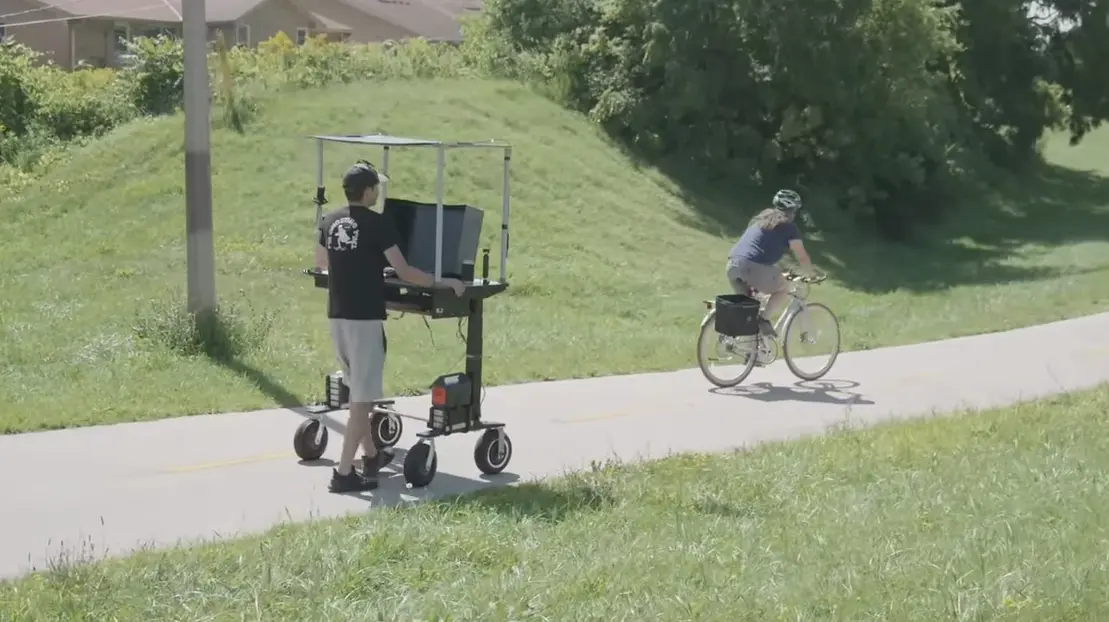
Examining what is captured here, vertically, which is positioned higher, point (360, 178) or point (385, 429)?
point (360, 178)

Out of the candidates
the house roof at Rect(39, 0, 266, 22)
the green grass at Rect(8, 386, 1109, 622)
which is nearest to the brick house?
the house roof at Rect(39, 0, 266, 22)

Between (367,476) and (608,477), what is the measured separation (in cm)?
146

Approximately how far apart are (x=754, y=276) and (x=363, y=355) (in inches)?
232

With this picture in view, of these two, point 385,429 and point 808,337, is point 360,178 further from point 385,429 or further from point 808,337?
point 808,337

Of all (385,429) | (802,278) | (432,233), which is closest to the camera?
(432,233)

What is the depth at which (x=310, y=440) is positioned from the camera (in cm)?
912

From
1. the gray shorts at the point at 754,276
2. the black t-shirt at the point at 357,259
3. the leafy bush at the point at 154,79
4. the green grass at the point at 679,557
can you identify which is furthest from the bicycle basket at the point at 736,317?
the leafy bush at the point at 154,79

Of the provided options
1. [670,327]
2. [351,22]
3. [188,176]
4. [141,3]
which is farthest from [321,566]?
[351,22]

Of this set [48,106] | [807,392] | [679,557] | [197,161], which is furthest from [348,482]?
[48,106]

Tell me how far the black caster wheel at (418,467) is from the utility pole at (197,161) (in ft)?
16.2

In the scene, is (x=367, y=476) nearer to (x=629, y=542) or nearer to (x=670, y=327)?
(x=629, y=542)

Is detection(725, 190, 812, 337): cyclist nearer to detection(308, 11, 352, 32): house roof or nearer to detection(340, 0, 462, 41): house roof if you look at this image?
detection(308, 11, 352, 32): house roof

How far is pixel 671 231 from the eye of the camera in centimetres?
2684

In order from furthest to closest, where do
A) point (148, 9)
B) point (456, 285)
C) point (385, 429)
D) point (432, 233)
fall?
1. point (148, 9)
2. point (385, 429)
3. point (432, 233)
4. point (456, 285)
